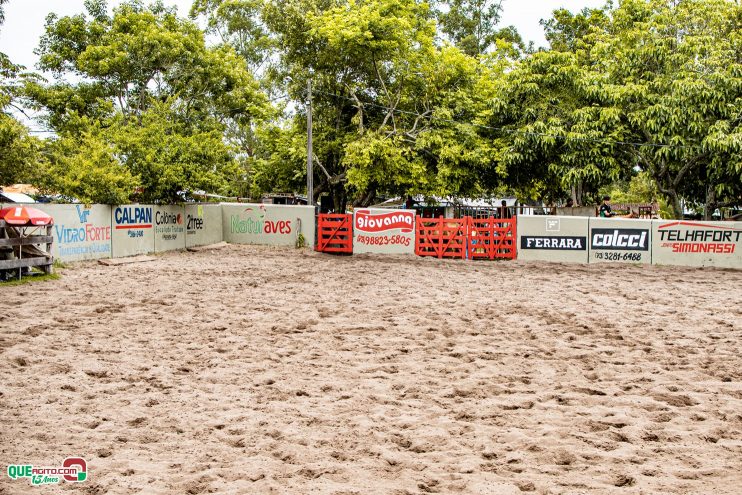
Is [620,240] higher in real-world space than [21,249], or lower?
higher

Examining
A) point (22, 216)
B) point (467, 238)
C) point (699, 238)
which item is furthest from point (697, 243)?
point (22, 216)

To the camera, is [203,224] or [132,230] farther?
[203,224]

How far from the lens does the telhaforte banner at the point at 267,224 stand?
2797cm

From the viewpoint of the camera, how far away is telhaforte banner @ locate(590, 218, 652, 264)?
21.7 m

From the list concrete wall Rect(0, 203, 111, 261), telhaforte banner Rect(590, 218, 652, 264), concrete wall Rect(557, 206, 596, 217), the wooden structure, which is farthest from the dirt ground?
concrete wall Rect(557, 206, 596, 217)

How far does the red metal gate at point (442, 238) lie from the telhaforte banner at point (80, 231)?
33.9ft

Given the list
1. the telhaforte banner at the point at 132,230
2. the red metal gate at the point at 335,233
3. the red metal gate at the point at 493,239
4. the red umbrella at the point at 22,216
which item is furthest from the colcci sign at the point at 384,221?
the red umbrella at the point at 22,216

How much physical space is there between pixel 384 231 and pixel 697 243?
10.2m

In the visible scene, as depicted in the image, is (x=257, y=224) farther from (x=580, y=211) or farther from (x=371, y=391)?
(x=371, y=391)

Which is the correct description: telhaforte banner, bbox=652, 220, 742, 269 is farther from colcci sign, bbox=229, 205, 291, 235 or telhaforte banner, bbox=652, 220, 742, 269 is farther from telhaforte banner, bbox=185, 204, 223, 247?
telhaforte banner, bbox=185, 204, 223, 247

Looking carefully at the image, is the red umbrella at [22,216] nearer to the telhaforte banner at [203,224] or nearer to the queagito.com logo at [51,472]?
the telhaforte banner at [203,224]

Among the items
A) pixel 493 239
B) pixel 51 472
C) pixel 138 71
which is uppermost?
pixel 138 71

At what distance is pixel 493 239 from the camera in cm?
2342

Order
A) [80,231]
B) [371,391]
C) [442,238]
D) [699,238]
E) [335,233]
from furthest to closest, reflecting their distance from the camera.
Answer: [335,233], [442,238], [699,238], [80,231], [371,391]
